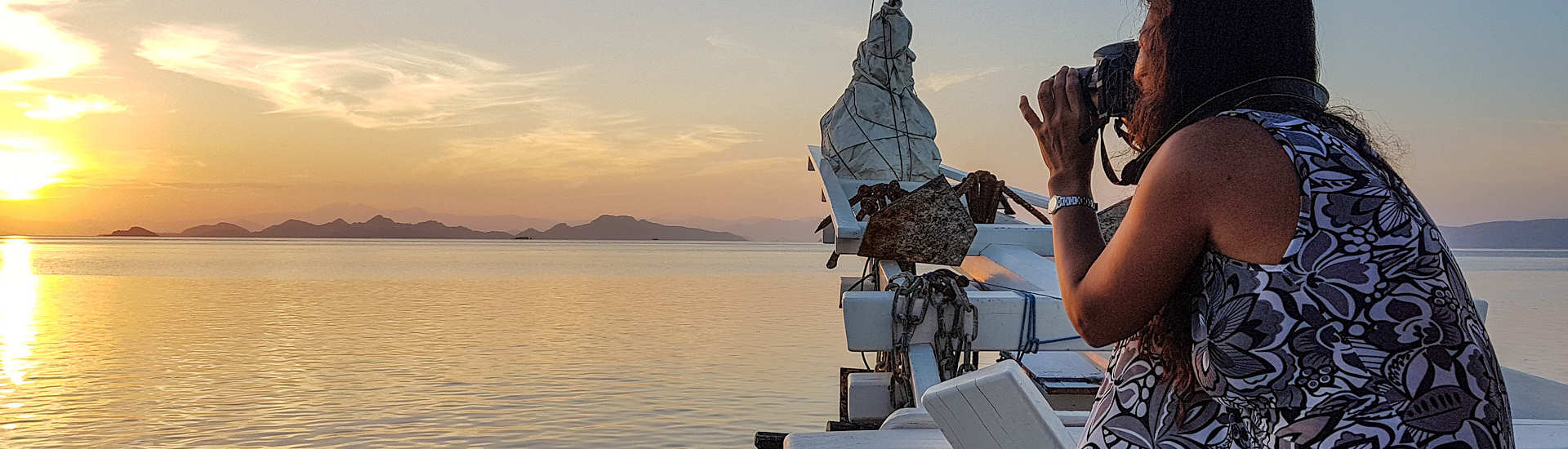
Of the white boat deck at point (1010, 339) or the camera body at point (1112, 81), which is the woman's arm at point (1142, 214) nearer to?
the camera body at point (1112, 81)

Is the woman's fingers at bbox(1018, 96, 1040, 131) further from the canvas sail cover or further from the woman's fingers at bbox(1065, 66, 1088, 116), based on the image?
the canvas sail cover

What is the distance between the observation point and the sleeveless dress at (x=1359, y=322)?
1218mm

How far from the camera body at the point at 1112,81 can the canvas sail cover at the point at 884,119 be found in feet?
19.4

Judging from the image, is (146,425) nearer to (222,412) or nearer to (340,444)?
(222,412)

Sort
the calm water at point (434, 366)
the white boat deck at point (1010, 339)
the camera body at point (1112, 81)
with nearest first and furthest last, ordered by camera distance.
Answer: the camera body at point (1112, 81)
the white boat deck at point (1010, 339)
the calm water at point (434, 366)

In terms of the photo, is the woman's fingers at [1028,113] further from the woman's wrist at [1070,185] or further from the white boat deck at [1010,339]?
the white boat deck at [1010,339]

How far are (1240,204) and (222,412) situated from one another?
1217 cm

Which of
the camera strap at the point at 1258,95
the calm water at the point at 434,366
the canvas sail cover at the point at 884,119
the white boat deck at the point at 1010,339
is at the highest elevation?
the canvas sail cover at the point at 884,119

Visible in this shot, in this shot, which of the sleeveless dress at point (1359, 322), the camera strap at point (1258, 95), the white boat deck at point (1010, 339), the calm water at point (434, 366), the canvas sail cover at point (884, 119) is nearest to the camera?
the sleeveless dress at point (1359, 322)

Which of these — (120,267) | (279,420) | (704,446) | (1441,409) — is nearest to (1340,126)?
(1441,409)

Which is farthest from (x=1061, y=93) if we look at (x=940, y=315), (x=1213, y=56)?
(x=940, y=315)

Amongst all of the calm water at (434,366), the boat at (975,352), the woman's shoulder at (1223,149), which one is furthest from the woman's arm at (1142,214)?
the calm water at (434,366)

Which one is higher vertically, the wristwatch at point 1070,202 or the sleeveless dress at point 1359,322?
the wristwatch at point 1070,202

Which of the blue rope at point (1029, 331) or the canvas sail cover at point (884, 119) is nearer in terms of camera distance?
the blue rope at point (1029, 331)
